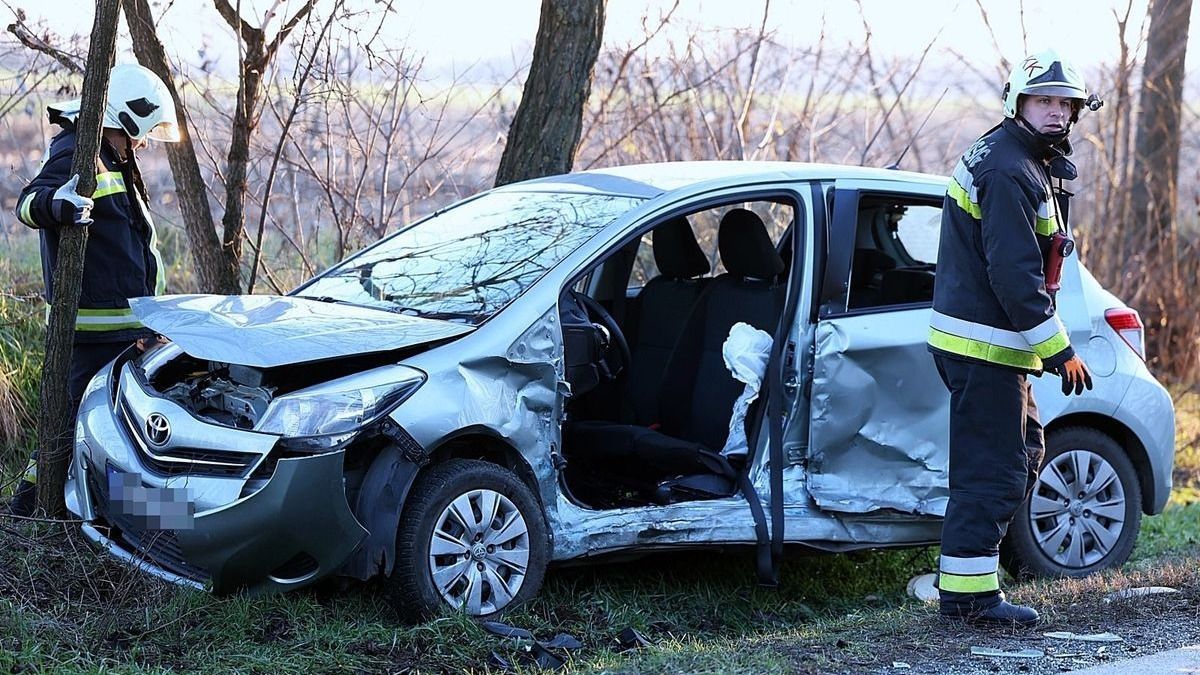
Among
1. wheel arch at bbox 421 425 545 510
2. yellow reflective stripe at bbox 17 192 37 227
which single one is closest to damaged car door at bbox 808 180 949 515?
wheel arch at bbox 421 425 545 510

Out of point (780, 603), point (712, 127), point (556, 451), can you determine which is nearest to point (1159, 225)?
point (712, 127)

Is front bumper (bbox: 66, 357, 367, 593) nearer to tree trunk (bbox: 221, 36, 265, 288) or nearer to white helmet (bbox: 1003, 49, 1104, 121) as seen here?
white helmet (bbox: 1003, 49, 1104, 121)

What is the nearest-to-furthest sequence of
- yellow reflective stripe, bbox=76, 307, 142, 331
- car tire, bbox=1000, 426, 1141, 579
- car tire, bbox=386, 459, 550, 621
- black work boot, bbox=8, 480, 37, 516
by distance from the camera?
car tire, bbox=386, 459, 550, 621 → black work boot, bbox=8, 480, 37, 516 → yellow reflective stripe, bbox=76, 307, 142, 331 → car tire, bbox=1000, 426, 1141, 579

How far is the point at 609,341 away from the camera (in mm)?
5008

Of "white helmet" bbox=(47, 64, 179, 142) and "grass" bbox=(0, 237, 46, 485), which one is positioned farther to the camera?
"grass" bbox=(0, 237, 46, 485)

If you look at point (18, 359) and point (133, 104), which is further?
point (18, 359)

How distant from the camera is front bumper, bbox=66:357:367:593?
412 centimetres

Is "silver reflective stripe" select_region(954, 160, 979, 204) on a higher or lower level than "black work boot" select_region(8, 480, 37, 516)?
higher

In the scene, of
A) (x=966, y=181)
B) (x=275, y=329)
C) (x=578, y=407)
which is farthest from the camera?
(x=578, y=407)

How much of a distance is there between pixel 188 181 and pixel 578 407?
2.54m

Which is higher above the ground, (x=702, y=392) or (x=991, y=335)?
(x=991, y=335)

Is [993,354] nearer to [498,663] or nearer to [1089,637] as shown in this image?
[1089,637]

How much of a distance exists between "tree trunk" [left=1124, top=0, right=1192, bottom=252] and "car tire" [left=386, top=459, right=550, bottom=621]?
835 cm

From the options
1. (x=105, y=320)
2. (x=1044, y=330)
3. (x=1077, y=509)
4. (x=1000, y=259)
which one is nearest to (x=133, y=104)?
(x=105, y=320)
